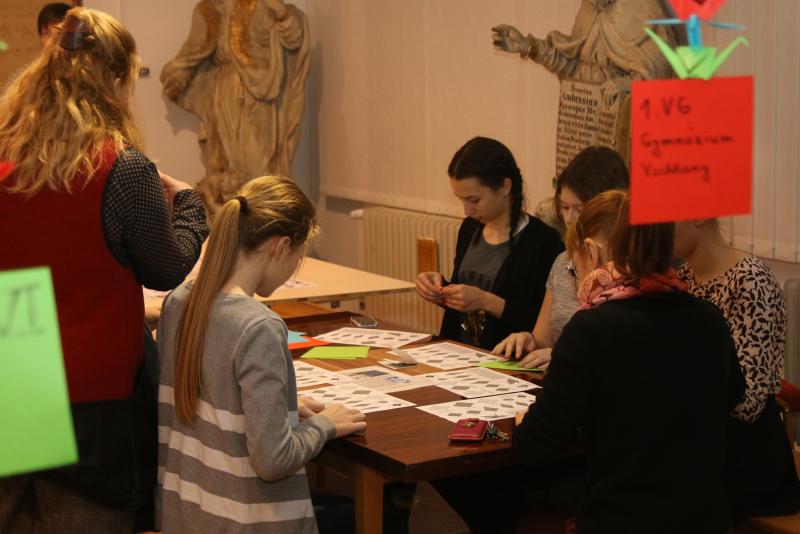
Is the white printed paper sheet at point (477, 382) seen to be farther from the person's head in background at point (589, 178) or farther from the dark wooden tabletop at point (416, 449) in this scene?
the person's head in background at point (589, 178)

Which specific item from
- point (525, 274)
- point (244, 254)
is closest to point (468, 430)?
point (244, 254)

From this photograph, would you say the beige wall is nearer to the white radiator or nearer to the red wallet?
the white radiator

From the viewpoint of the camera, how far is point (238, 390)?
6.99 feet

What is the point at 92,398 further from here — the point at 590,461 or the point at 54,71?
the point at 590,461

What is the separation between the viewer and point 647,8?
4195 millimetres

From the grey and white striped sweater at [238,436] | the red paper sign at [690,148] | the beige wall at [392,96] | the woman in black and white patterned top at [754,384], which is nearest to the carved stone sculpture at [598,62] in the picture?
the beige wall at [392,96]

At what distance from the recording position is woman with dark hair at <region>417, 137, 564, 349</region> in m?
3.57

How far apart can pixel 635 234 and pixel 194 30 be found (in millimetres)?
5046

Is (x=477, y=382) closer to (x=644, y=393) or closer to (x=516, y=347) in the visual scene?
(x=516, y=347)

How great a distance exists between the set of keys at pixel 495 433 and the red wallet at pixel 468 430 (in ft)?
0.04

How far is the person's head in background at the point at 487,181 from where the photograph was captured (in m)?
3.59

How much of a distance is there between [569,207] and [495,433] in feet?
3.54

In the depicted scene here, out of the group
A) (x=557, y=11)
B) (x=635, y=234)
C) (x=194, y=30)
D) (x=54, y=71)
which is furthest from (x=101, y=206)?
(x=194, y=30)

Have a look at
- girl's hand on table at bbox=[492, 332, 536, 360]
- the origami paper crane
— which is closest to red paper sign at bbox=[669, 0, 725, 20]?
the origami paper crane
